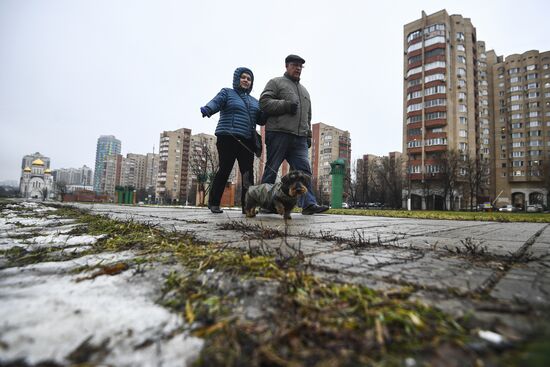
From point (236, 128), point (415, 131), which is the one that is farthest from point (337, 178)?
point (415, 131)

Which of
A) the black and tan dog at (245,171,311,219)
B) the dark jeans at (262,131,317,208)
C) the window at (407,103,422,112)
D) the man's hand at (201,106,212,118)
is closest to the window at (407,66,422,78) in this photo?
the window at (407,103,422,112)

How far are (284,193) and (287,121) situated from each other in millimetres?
1776

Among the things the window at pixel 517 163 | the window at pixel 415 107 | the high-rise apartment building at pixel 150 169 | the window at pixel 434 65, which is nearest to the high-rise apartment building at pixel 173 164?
the high-rise apartment building at pixel 150 169

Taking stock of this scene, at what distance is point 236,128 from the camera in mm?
5449

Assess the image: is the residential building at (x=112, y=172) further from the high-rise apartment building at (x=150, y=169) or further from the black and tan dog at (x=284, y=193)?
the black and tan dog at (x=284, y=193)

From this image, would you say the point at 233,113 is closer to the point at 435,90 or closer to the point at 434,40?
the point at 435,90

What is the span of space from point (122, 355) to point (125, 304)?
0.28 metres

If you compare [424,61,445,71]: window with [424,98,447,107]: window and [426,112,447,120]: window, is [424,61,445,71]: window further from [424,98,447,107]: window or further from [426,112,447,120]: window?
[426,112,447,120]: window

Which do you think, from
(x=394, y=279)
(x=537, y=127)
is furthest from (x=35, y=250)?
(x=537, y=127)

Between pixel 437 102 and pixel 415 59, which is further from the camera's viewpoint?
pixel 415 59

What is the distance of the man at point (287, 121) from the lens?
5.27m

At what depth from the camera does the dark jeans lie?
537cm

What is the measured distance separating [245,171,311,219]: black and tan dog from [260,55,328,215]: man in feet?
2.78

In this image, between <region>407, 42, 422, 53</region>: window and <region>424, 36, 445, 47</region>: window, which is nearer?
<region>424, 36, 445, 47</region>: window
